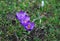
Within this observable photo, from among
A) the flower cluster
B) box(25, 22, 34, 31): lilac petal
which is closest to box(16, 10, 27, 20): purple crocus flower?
the flower cluster

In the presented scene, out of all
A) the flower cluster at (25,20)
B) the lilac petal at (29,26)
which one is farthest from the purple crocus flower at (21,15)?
the lilac petal at (29,26)

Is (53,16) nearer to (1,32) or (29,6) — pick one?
(29,6)

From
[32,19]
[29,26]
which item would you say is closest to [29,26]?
[29,26]

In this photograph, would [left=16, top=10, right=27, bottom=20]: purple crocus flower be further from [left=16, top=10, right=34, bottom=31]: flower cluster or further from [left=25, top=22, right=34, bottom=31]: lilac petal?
[left=25, top=22, right=34, bottom=31]: lilac petal

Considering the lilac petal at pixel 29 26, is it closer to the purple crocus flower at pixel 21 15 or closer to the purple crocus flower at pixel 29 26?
the purple crocus flower at pixel 29 26

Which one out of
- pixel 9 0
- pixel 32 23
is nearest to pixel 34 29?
pixel 32 23

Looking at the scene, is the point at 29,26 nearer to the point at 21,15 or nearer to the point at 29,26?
the point at 29,26
